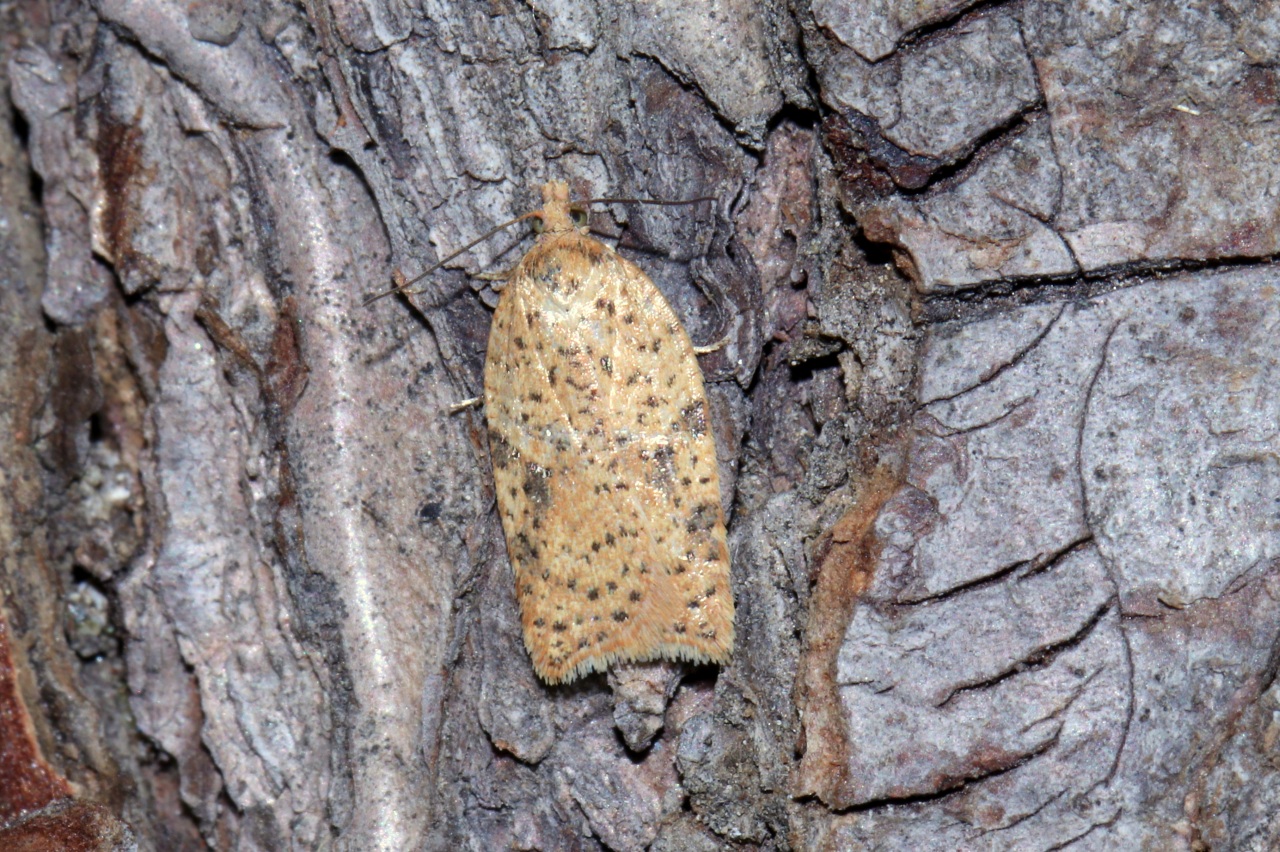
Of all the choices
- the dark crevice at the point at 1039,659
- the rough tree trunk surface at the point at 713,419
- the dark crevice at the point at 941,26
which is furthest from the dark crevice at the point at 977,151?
the dark crevice at the point at 1039,659

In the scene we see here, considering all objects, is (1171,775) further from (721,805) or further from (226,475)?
(226,475)

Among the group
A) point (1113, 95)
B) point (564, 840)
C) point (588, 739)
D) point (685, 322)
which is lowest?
point (564, 840)

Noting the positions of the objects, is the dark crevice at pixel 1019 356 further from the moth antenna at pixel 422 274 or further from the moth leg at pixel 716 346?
the moth antenna at pixel 422 274

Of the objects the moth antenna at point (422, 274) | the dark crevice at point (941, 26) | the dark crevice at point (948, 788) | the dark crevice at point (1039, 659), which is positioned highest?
the dark crevice at point (941, 26)

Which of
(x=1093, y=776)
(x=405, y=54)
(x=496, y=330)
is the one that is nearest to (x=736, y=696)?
(x=1093, y=776)

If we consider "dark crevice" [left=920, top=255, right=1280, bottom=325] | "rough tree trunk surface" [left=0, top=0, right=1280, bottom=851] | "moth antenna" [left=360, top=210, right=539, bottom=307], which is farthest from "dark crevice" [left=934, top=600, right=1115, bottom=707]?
"moth antenna" [left=360, top=210, right=539, bottom=307]

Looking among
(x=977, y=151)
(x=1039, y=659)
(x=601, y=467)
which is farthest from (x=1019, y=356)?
(x=601, y=467)
